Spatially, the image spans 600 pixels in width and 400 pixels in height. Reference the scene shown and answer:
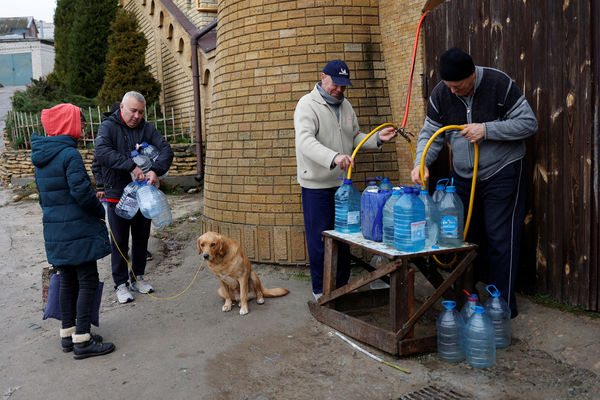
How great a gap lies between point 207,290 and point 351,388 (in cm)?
253

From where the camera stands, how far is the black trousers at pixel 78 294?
3.75 metres

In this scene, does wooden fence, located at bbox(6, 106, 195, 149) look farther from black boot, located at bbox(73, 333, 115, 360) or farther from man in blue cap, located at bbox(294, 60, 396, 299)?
black boot, located at bbox(73, 333, 115, 360)

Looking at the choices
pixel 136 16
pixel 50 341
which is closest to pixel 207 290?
pixel 50 341

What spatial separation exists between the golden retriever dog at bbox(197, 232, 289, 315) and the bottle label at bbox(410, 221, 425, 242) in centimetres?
182

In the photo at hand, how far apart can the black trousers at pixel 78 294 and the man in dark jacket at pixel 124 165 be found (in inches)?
39.1

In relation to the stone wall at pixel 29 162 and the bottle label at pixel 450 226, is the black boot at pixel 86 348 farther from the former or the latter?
the stone wall at pixel 29 162

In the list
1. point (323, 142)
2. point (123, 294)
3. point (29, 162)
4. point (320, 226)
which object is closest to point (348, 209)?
point (320, 226)

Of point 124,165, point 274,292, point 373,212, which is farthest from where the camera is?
point 274,292

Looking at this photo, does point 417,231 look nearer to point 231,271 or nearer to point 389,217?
point 389,217

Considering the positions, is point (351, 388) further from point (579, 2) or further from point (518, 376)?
point (579, 2)

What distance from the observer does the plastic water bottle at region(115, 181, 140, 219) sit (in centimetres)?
475

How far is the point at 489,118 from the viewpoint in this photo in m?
3.63

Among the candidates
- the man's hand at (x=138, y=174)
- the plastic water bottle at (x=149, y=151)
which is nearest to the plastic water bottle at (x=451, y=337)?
the man's hand at (x=138, y=174)

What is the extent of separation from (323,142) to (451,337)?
1923 millimetres
